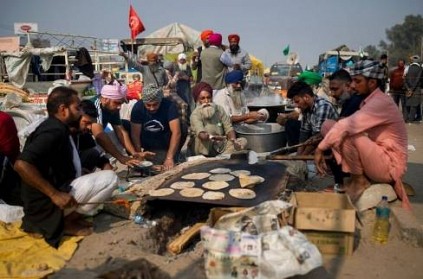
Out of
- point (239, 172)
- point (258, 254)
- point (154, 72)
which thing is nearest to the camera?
point (258, 254)

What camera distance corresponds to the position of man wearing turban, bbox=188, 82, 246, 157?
17.4ft

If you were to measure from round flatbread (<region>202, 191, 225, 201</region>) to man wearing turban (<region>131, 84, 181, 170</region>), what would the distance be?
1.60m

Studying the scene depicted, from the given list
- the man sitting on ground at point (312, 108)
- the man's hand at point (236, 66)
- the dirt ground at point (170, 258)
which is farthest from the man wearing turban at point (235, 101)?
the dirt ground at point (170, 258)

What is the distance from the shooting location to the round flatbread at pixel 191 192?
3398mm

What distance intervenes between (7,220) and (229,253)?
2.47 m

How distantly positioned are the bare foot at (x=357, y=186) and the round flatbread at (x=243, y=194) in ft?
3.57

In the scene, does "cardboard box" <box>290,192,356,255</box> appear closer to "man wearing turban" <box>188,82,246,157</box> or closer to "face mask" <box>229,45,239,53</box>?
"man wearing turban" <box>188,82,246,157</box>

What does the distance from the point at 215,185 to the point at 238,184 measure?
0.24 meters

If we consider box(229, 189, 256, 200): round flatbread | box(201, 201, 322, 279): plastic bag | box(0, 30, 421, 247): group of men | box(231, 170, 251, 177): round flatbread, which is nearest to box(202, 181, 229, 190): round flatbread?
box(229, 189, 256, 200): round flatbread

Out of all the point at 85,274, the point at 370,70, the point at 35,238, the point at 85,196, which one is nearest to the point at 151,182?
the point at 85,196

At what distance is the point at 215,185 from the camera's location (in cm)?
368

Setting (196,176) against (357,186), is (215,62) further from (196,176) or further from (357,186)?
(357,186)

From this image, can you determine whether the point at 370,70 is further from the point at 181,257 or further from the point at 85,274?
the point at 85,274

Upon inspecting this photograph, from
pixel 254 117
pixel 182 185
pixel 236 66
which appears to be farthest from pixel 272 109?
pixel 182 185
